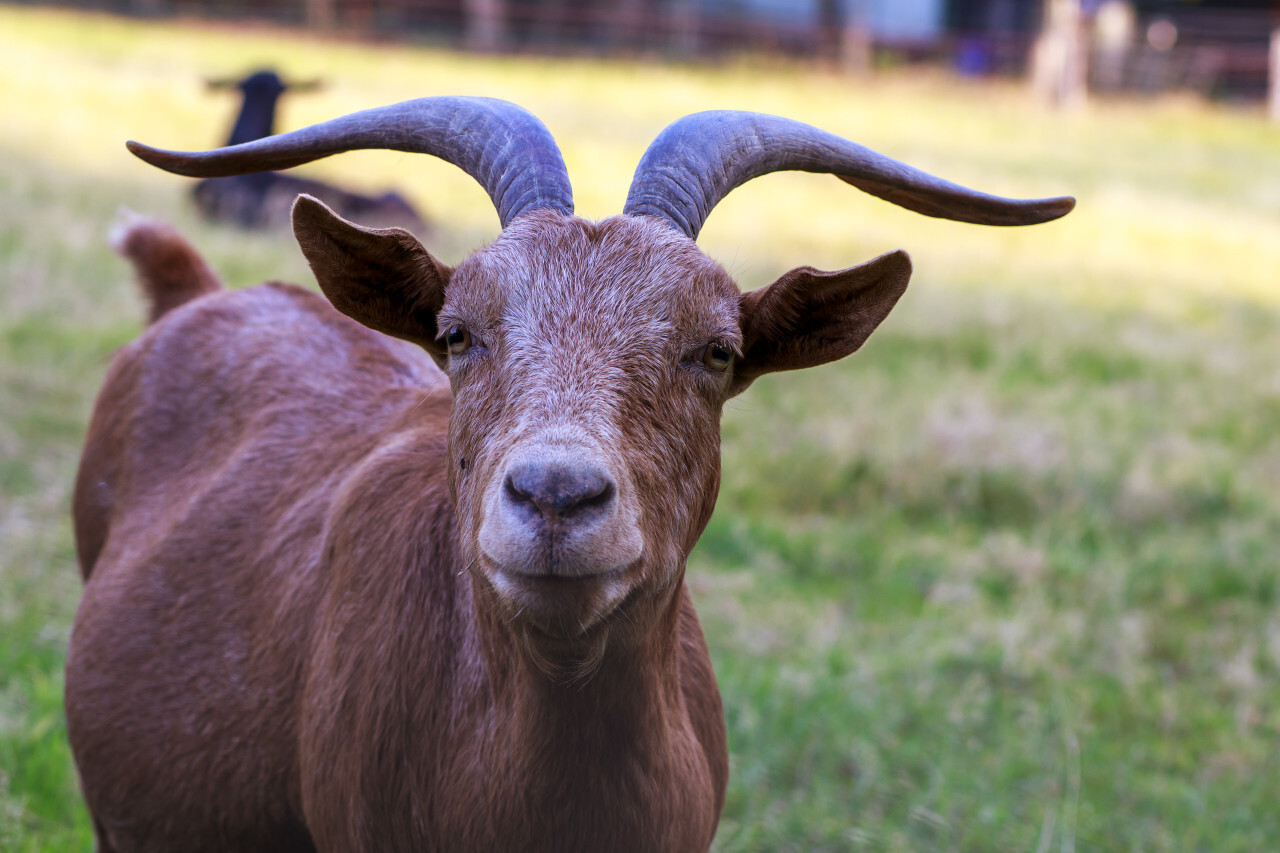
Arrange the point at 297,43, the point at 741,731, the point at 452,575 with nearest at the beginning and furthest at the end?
the point at 452,575 → the point at 741,731 → the point at 297,43

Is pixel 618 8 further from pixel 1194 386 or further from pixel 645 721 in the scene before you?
pixel 645 721

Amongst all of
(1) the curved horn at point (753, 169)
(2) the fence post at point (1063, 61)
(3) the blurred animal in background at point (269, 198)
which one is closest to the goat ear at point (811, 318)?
(1) the curved horn at point (753, 169)

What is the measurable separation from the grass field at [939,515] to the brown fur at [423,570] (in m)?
0.86

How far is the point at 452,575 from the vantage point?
292cm

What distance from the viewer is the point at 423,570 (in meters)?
2.94

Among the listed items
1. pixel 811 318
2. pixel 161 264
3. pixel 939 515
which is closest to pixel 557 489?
pixel 811 318

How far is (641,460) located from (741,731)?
2544 mm

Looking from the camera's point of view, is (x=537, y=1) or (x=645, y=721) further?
(x=537, y=1)

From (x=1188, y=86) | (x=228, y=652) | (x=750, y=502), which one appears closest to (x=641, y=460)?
(x=228, y=652)

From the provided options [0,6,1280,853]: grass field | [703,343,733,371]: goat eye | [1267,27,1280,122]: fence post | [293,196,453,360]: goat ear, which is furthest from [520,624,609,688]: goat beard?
[1267,27,1280,122]: fence post

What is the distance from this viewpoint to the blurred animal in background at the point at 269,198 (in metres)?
11.7

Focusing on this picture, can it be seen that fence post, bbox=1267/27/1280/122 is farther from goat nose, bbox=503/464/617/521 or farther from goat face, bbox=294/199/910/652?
goat nose, bbox=503/464/617/521

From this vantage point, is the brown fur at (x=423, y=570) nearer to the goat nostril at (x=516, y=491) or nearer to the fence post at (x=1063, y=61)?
the goat nostril at (x=516, y=491)

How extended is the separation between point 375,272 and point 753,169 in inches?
34.5
